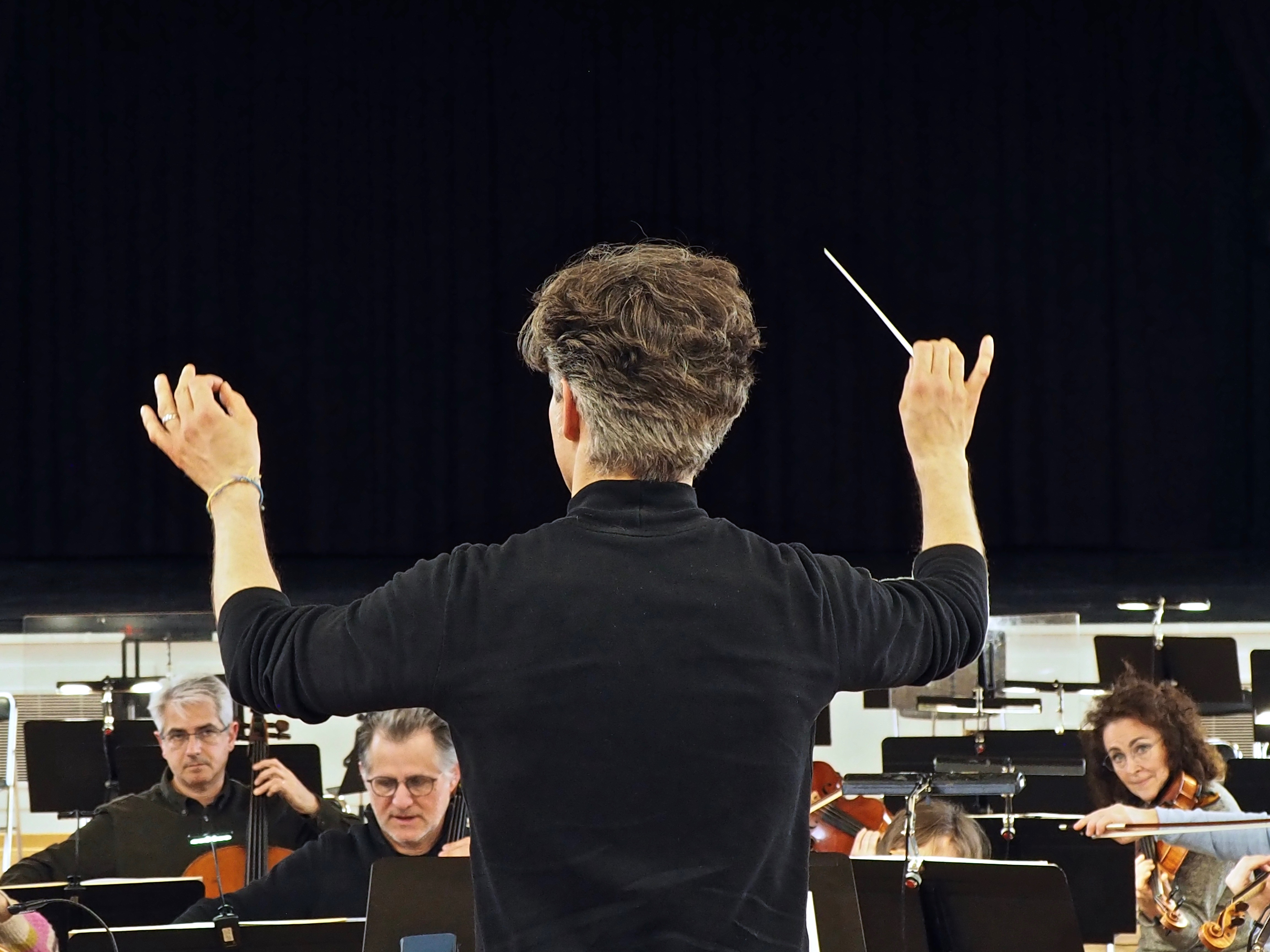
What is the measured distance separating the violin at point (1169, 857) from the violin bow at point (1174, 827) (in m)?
0.75

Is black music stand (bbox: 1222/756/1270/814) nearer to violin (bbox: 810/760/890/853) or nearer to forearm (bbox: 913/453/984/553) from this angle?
violin (bbox: 810/760/890/853)

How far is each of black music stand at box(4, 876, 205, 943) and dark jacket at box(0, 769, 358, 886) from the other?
41.2 inches

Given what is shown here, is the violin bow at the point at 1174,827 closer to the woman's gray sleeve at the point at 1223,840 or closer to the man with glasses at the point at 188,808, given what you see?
the woman's gray sleeve at the point at 1223,840

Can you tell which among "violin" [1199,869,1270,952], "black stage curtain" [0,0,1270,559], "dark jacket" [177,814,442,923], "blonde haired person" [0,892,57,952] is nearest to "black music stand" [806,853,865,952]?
"blonde haired person" [0,892,57,952]

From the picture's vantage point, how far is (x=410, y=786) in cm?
356

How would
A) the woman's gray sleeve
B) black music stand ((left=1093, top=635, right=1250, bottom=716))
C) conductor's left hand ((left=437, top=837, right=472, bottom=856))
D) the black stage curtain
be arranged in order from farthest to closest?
the black stage curtain
black music stand ((left=1093, top=635, right=1250, bottom=716))
conductor's left hand ((left=437, top=837, right=472, bottom=856))
the woman's gray sleeve

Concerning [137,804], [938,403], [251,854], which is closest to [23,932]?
[251,854]

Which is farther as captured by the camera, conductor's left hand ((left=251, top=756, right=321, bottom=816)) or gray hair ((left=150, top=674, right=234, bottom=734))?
gray hair ((left=150, top=674, right=234, bottom=734))

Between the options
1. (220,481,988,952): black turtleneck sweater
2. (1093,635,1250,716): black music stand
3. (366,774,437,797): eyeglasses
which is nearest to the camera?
(220,481,988,952): black turtleneck sweater

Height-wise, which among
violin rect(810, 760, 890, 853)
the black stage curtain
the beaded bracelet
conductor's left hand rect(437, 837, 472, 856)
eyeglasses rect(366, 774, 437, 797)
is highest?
the black stage curtain

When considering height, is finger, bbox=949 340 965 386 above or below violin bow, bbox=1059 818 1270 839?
above

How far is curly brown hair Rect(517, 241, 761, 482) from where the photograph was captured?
1.12 metres

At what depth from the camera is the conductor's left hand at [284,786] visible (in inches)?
175

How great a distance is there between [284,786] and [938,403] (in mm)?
3537
